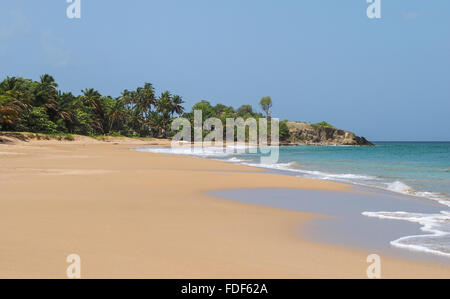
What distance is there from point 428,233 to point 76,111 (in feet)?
208

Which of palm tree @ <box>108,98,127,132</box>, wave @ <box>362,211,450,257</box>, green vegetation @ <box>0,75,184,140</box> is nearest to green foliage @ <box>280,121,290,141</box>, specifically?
green vegetation @ <box>0,75,184,140</box>

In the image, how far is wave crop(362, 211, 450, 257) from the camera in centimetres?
490

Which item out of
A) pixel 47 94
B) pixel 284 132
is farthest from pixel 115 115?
pixel 284 132

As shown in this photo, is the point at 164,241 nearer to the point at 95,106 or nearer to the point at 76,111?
the point at 76,111

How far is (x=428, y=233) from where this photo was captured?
581cm

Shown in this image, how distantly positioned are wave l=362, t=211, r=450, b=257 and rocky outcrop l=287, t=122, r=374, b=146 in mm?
119442

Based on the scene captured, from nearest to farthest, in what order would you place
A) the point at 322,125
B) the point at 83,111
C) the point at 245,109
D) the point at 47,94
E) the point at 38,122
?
the point at 38,122, the point at 47,94, the point at 83,111, the point at 245,109, the point at 322,125

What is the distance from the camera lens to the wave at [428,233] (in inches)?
193

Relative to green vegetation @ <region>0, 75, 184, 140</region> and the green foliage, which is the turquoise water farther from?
the green foliage

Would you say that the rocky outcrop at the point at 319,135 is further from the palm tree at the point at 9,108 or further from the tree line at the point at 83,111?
the palm tree at the point at 9,108

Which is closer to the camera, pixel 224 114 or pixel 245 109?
pixel 224 114

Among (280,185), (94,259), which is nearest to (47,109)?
(280,185)
